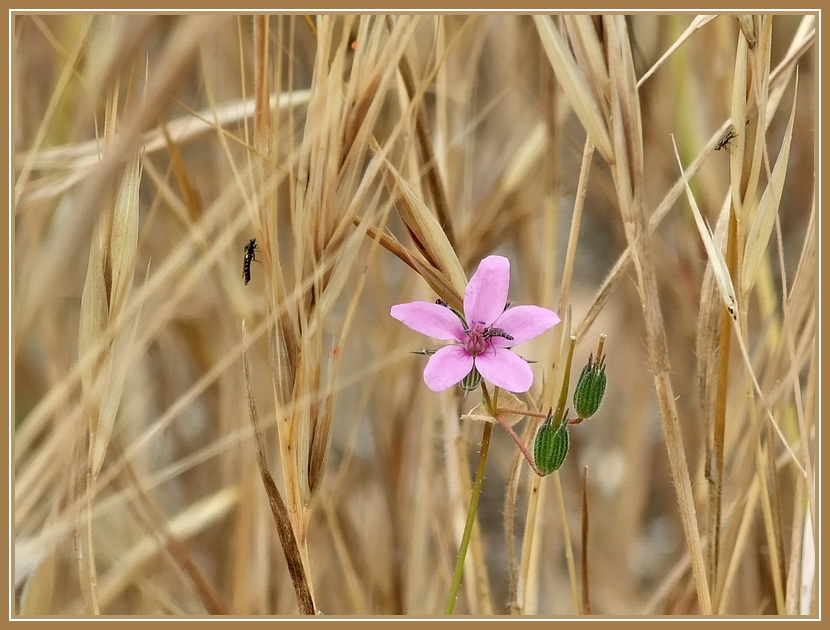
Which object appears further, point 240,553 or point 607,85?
point 240,553

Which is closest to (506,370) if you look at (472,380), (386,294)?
(472,380)

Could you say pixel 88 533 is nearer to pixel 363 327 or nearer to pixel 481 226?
pixel 363 327

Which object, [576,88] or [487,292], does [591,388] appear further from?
[576,88]

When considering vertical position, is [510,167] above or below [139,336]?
above

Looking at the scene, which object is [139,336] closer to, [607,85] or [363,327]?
[363,327]

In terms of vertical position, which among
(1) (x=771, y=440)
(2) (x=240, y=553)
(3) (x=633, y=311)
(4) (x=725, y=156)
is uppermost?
(4) (x=725, y=156)

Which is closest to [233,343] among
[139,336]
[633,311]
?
[139,336]
